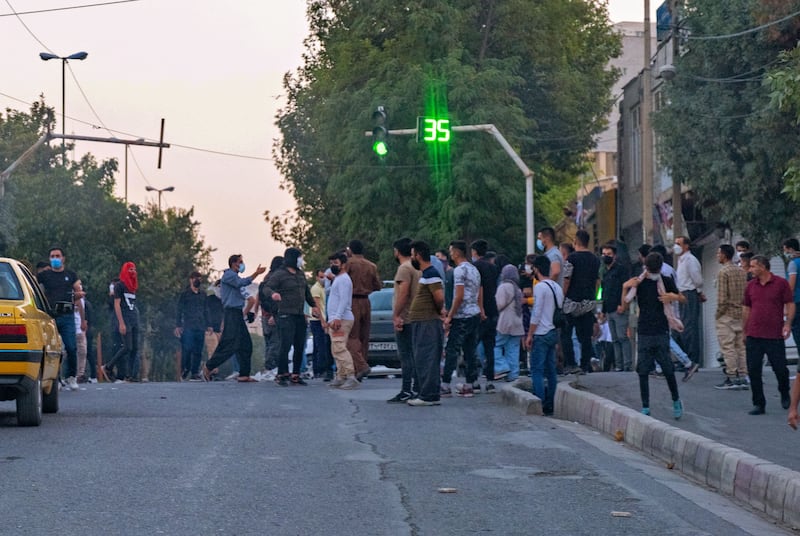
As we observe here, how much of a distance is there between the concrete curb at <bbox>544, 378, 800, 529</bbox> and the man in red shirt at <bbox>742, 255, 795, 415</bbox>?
1.73 metres

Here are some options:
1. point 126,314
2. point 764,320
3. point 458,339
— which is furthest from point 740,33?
point 764,320

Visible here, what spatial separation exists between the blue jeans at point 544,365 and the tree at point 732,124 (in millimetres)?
11508

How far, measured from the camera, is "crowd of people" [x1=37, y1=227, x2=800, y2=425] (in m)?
14.8

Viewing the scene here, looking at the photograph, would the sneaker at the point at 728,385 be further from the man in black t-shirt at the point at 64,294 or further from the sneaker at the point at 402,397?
the man in black t-shirt at the point at 64,294

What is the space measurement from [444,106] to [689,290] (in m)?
20.7

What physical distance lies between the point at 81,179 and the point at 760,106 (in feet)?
124

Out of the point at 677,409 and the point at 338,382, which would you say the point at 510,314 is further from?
the point at 677,409

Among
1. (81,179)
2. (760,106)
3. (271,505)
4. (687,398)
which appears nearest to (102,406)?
(687,398)

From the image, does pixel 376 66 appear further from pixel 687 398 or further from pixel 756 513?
pixel 756 513

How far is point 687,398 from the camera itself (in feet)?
54.2

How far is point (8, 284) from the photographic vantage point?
13328 millimetres

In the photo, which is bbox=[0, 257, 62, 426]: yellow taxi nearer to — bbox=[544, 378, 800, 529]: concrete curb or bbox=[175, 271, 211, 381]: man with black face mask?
bbox=[544, 378, 800, 529]: concrete curb

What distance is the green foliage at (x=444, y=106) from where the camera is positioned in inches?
1553

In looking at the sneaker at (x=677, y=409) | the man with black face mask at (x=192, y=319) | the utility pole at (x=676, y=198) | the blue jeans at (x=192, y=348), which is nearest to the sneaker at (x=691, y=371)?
the sneaker at (x=677, y=409)
